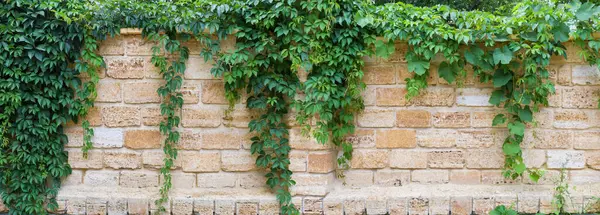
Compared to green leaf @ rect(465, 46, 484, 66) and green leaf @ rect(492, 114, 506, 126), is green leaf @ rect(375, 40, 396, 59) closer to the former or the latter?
green leaf @ rect(465, 46, 484, 66)

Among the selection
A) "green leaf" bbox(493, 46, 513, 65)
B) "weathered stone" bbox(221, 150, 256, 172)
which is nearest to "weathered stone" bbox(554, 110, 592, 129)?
"green leaf" bbox(493, 46, 513, 65)

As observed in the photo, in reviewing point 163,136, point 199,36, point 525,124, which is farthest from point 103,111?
point 525,124

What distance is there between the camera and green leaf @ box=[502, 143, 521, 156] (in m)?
3.76

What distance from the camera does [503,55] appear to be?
366cm

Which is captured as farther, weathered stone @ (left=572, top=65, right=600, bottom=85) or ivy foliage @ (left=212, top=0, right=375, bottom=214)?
weathered stone @ (left=572, top=65, right=600, bottom=85)

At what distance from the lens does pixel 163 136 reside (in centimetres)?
391

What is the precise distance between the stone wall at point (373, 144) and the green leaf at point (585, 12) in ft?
1.09

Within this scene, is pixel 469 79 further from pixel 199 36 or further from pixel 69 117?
pixel 69 117

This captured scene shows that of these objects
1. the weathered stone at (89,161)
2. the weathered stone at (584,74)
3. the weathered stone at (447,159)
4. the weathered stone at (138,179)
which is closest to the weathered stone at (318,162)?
the weathered stone at (447,159)

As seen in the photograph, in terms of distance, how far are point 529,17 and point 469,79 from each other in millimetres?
624

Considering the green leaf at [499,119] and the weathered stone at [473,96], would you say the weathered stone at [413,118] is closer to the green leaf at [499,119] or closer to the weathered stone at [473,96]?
the weathered stone at [473,96]

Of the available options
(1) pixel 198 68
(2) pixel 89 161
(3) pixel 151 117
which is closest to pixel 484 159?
(1) pixel 198 68

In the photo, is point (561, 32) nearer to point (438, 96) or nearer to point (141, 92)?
point (438, 96)

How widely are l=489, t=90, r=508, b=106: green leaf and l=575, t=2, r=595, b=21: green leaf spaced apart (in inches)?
30.4
